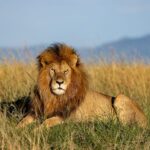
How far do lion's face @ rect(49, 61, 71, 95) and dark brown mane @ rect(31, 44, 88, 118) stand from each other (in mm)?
Result: 48

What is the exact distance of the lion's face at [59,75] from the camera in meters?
6.73

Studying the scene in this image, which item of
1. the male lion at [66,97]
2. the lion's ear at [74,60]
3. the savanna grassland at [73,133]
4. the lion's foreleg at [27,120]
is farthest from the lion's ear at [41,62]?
the savanna grassland at [73,133]

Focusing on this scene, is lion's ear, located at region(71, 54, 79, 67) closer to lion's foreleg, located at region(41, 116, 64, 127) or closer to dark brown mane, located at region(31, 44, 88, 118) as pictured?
dark brown mane, located at region(31, 44, 88, 118)

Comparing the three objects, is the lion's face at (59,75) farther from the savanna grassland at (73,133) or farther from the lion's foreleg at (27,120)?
the savanna grassland at (73,133)

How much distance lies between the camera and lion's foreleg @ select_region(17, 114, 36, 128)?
643cm

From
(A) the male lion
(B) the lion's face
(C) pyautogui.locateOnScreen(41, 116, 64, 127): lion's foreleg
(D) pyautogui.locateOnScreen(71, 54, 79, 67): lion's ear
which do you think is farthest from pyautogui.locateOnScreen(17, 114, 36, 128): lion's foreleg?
(D) pyautogui.locateOnScreen(71, 54, 79, 67): lion's ear

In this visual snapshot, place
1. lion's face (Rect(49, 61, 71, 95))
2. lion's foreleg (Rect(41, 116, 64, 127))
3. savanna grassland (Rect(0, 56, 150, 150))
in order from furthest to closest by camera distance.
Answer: lion's face (Rect(49, 61, 71, 95)) → lion's foreleg (Rect(41, 116, 64, 127)) → savanna grassland (Rect(0, 56, 150, 150))

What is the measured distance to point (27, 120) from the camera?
6660 millimetres

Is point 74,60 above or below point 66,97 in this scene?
above

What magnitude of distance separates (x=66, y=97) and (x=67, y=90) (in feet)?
0.31

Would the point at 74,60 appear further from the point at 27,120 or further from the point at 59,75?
the point at 27,120

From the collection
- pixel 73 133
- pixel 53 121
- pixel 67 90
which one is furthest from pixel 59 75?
pixel 73 133

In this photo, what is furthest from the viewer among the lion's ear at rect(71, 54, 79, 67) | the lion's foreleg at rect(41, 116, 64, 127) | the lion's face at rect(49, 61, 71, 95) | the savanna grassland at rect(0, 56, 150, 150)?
the lion's ear at rect(71, 54, 79, 67)

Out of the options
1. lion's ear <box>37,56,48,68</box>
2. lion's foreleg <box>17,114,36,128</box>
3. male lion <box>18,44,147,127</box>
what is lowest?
lion's foreleg <box>17,114,36,128</box>
